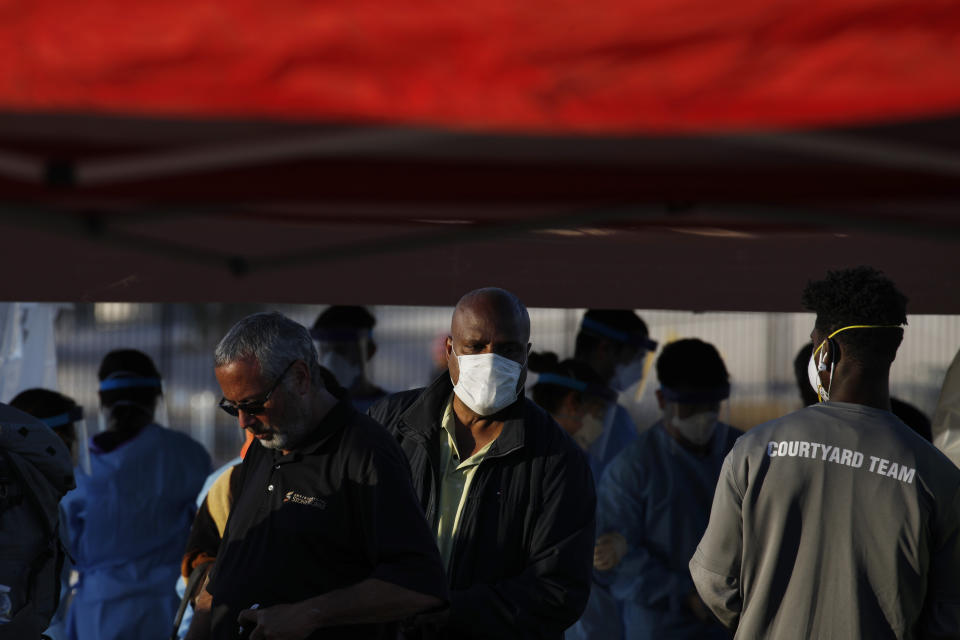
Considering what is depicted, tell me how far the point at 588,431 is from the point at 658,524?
2.79ft

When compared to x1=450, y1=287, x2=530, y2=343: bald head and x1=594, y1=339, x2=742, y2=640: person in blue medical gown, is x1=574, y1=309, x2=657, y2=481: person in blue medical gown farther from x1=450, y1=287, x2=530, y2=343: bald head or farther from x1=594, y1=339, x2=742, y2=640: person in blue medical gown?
x1=450, y1=287, x2=530, y2=343: bald head

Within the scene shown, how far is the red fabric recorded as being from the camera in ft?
→ 4.50

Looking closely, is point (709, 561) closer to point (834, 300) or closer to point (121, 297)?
point (834, 300)

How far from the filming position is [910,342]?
1322 cm

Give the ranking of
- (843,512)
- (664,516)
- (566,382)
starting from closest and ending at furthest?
(843,512), (664,516), (566,382)

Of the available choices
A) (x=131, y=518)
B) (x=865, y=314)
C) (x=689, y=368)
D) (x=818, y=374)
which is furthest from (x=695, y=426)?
(x=131, y=518)

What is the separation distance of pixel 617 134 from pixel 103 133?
0.68 m

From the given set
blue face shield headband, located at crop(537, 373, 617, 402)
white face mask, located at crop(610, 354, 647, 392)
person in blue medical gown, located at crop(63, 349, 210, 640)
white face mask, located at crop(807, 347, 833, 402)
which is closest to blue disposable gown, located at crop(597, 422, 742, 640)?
blue face shield headband, located at crop(537, 373, 617, 402)

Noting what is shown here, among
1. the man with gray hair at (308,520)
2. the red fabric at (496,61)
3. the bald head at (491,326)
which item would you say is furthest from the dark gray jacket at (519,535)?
the red fabric at (496,61)

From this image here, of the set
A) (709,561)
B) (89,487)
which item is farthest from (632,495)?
(89,487)

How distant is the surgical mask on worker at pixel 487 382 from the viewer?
3.28m

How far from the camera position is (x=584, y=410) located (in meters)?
5.31

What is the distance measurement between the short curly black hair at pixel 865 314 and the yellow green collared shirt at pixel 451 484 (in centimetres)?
101

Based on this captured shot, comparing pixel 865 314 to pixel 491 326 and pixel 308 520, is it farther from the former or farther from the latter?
pixel 308 520
